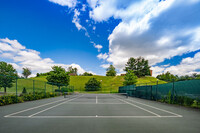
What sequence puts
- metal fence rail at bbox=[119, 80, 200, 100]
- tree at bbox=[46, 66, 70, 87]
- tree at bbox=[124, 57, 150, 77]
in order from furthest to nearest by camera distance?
tree at bbox=[124, 57, 150, 77], tree at bbox=[46, 66, 70, 87], metal fence rail at bbox=[119, 80, 200, 100]

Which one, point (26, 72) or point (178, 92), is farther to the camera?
point (26, 72)

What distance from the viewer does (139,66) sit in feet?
267

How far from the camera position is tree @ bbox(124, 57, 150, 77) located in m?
80.3

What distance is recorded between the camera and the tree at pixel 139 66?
80.3 metres

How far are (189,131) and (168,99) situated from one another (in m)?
8.83

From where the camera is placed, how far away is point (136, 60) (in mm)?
83875

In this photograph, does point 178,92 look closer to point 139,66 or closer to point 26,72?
point 139,66

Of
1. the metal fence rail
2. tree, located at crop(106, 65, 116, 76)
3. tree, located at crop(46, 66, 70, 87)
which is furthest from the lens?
tree, located at crop(106, 65, 116, 76)

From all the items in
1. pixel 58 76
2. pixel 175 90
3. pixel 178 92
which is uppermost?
pixel 58 76

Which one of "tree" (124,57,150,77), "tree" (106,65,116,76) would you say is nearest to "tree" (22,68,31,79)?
"tree" (106,65,116,76)

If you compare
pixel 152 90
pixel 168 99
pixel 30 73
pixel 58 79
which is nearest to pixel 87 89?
pixel 58 79

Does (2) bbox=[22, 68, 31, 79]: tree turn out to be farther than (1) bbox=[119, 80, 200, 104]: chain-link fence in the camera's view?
Yes

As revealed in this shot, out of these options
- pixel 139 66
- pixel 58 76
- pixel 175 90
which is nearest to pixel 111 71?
pixel 139 66

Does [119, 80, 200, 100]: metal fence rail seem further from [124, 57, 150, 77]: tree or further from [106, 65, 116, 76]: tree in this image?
[106, 65, 116, 76]: tree
